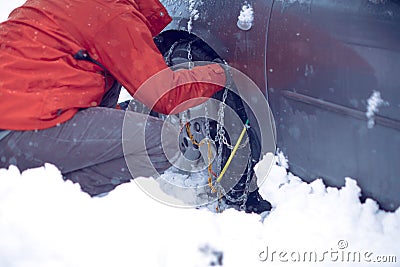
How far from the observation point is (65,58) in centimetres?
204

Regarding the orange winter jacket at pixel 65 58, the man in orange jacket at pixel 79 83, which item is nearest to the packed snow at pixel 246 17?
the man in orange jacket at pixel 79 83

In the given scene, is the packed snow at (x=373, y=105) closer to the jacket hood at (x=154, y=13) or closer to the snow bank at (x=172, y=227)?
the snow bank at (x=172, y=227)

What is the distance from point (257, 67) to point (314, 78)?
1.02ft

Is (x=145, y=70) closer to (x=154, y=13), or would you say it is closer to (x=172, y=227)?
(x=154, y=13)

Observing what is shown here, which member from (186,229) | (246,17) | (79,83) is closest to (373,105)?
(246,17)

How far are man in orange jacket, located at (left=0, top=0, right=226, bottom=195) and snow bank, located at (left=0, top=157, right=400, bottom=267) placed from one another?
15cm

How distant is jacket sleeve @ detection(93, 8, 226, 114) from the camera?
2025mm

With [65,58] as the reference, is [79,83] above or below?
below

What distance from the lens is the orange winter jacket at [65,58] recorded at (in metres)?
1.99

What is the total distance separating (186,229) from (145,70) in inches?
27.2

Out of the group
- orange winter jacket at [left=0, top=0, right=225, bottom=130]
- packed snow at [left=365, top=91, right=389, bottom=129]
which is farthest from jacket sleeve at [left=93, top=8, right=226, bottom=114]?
packed snow at [left=365, top=91, right=389, bottom=129]

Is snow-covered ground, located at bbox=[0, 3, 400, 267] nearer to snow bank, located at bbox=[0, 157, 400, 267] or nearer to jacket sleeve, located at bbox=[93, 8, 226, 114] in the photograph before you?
snow bank, located at bbox=[0, 157, 400, 267]

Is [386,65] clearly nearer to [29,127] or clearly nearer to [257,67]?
[257,67]

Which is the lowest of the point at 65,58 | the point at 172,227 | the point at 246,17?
the point at 172,227
